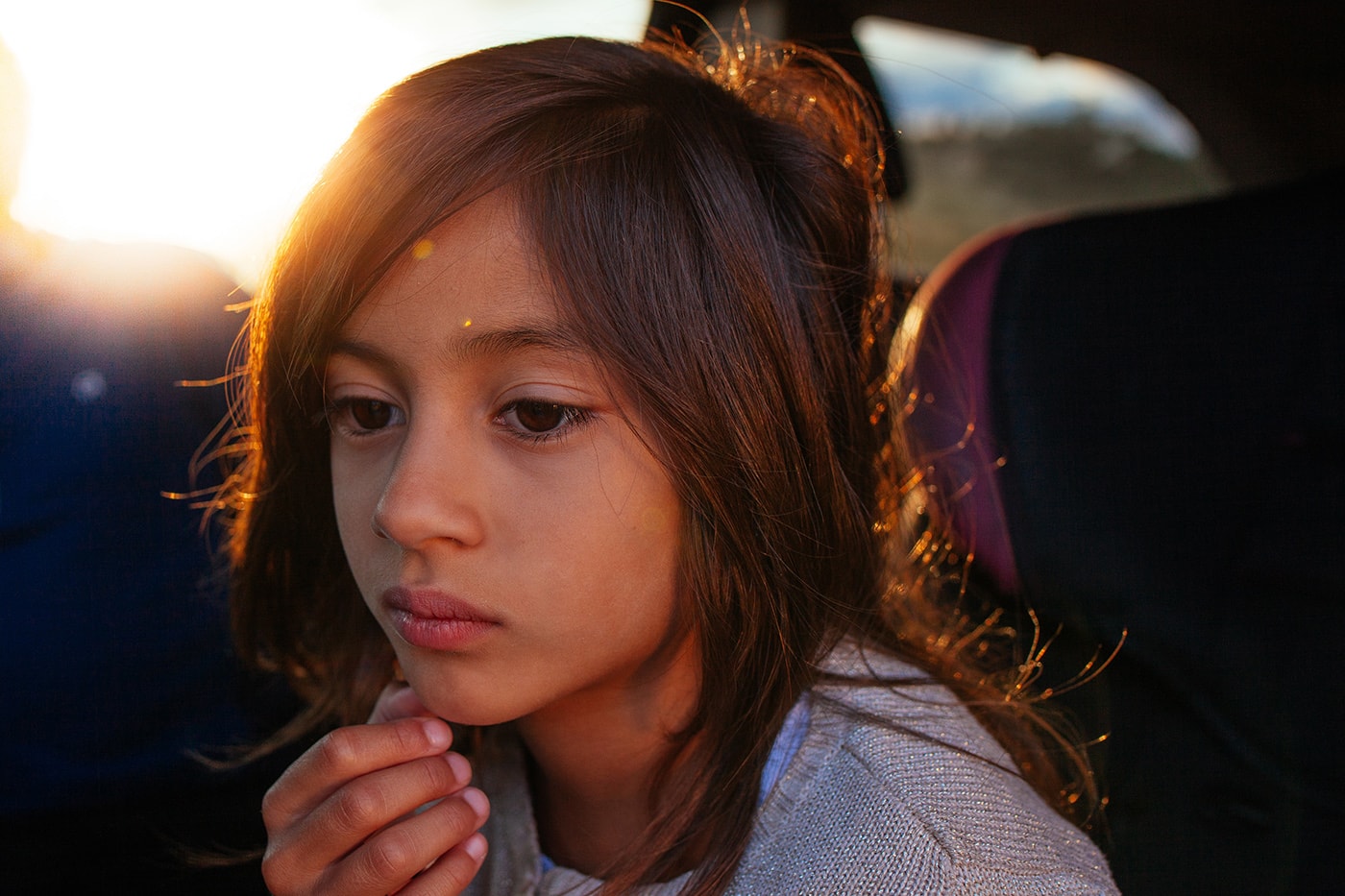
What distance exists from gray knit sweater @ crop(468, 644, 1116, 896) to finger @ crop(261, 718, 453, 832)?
0.22 meters

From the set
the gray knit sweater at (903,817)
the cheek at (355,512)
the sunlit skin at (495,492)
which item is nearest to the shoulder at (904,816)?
the gray knit sweater at (903,817)

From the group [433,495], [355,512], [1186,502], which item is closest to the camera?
[433,495]

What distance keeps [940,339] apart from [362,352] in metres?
0.72

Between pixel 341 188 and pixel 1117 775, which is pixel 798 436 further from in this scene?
pixel 1117 775

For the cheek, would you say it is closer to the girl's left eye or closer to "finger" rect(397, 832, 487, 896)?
the girl's left eye

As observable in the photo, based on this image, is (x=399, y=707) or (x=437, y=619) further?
(x=399, y=707)

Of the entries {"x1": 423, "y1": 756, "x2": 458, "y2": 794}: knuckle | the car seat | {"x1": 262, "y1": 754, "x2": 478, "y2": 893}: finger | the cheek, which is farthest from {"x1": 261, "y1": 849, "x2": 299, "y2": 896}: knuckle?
the car seat

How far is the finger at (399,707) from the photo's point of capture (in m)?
1.00

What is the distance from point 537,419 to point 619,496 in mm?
86

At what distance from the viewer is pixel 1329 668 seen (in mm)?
1102

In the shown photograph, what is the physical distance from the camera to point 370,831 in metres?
0.83

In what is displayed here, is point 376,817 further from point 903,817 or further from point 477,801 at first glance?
point 903,817

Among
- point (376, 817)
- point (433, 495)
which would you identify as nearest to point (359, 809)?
point (376, 817)

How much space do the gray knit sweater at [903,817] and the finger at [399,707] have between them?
23 cm
